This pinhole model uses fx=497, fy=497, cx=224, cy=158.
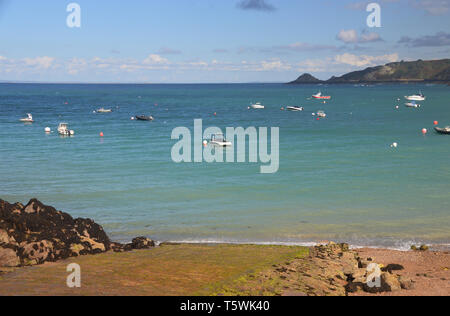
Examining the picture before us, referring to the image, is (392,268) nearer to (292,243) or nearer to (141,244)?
(292,243)

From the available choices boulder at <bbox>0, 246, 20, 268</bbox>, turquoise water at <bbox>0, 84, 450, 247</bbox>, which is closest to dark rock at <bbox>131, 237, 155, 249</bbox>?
turquoise water at <bbox>0, 84, 450, 247</bbox>

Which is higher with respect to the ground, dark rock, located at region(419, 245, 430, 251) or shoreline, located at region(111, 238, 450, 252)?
dark rock, located at region(419, 245, 430, 251)

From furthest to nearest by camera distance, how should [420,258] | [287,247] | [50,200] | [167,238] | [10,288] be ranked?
1. [50,200]
2. [167,238]
3. [287,247]
4. [420,258]
5. [10,288]

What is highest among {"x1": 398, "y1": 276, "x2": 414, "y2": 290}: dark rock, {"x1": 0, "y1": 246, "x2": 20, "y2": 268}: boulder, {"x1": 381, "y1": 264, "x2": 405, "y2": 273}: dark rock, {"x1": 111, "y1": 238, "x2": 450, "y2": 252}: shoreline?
{"x1": 0, "y1": 246, "x2": 20, "y2": 268}: boulder

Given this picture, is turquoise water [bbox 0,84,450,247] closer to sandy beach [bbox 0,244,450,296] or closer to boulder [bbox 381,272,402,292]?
sandy beach [bbox 0,244,450,296]

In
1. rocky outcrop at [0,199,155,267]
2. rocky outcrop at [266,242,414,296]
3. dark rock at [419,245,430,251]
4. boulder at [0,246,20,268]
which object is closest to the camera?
rocky outcrop at [266,242,414,296]

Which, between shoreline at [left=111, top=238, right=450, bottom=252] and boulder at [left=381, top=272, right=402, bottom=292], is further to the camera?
shoreline at [left=111, top=238, right=450, bottom=252]

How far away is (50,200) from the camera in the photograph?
33188mm

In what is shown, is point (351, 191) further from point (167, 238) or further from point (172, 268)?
point (172, 268)

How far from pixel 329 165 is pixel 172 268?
105 ft

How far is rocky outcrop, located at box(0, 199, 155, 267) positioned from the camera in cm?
1795

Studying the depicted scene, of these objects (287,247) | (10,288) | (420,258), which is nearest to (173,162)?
(287,247)

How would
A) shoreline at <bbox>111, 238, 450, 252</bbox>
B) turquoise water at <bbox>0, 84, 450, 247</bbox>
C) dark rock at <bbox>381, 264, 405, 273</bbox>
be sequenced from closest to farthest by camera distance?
1. dark rock at <bbox>381, 264, 405, 273</bbox>
2. shoreline at <bbox>111, 238, 450, 252</bbox>
3. turquoise water at <bbox>0, 84, 450, 247</bbox>

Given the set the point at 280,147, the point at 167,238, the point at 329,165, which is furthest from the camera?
the point at 280,147
